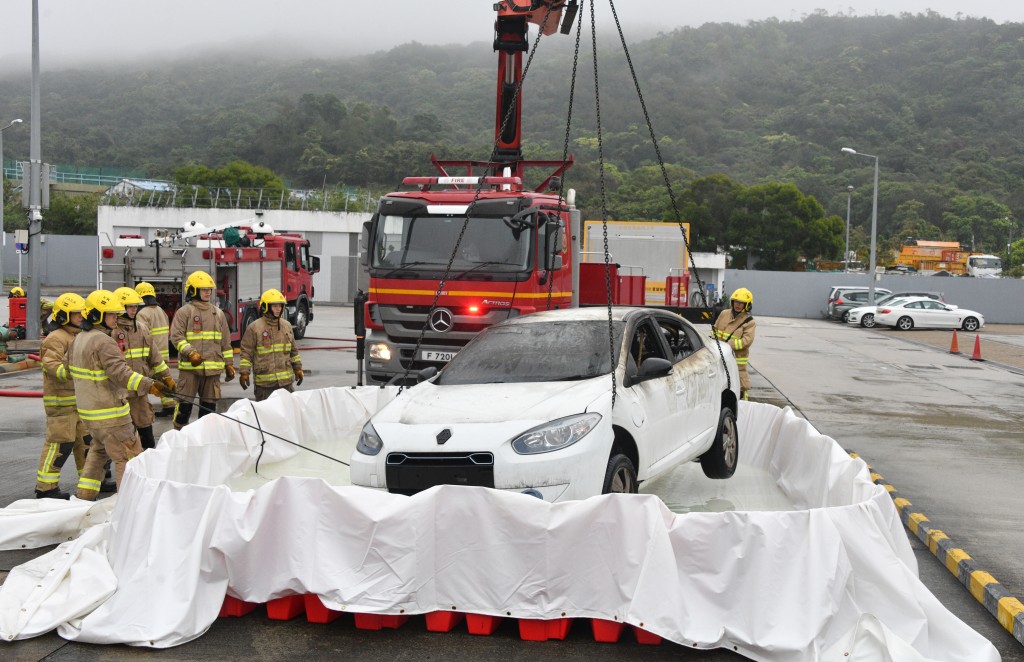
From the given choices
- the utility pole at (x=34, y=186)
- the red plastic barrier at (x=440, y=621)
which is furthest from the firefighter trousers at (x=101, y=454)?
the utility pole at (x=34, y=186)

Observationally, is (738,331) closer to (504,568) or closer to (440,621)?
(504,568)

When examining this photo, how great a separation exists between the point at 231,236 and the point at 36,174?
404 cm

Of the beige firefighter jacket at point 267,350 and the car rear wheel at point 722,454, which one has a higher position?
the beige firefighter jacket at point 267,350

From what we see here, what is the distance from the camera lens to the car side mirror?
6.91 m

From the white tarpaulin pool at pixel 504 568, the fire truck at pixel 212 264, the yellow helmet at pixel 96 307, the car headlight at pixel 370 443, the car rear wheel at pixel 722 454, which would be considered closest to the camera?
the white tarpaulin pool at pixel 504 568

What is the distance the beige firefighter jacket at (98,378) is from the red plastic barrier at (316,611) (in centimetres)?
310

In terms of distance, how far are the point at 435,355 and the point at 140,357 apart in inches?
139

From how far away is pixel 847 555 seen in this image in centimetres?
516

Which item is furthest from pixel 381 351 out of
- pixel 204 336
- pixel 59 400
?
pixel 59 400

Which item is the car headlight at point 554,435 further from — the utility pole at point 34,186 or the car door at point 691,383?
the utility pole at point 34,186

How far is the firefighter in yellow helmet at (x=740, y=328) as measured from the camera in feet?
41.0

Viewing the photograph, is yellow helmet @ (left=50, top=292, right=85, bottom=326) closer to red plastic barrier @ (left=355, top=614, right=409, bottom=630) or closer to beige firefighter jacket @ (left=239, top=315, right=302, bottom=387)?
beige firefighter jacket @ (left=239, top=315, right=302, bottom=387)

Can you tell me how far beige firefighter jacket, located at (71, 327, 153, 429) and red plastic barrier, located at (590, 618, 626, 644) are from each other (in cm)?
439

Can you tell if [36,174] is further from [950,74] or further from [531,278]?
[950,74]
